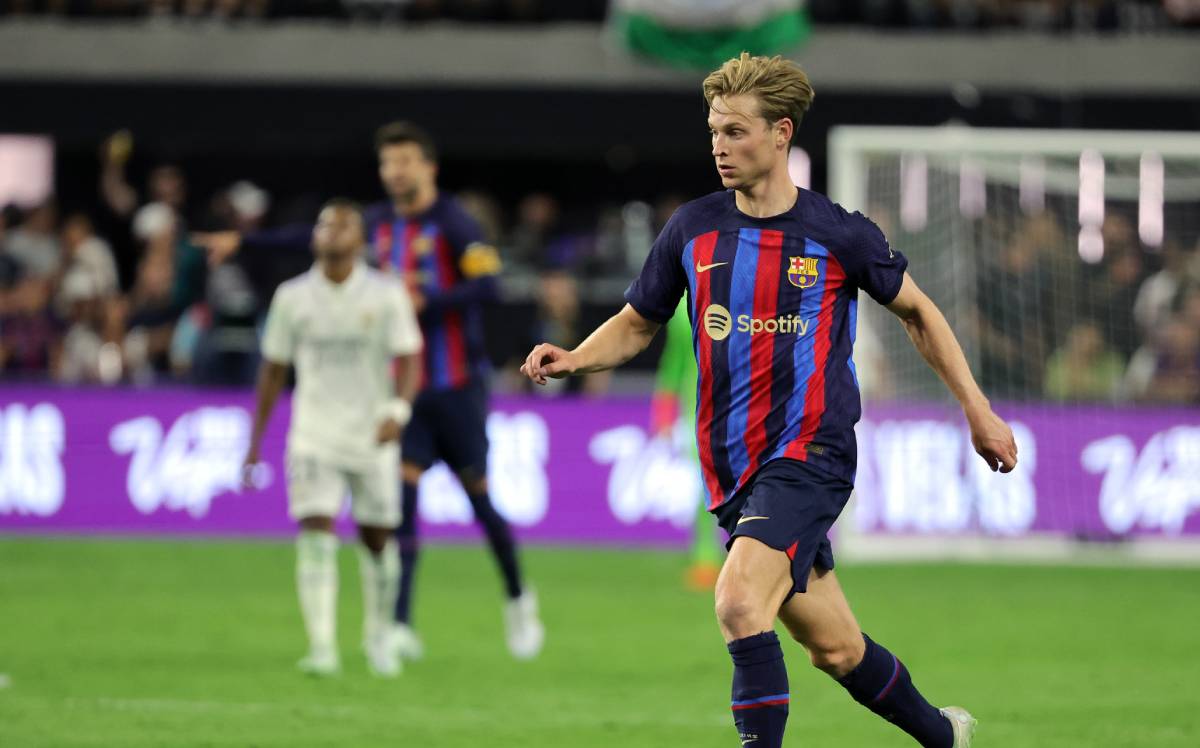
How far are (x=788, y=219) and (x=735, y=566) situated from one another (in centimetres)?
104

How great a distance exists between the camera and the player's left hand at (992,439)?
18.5 ft

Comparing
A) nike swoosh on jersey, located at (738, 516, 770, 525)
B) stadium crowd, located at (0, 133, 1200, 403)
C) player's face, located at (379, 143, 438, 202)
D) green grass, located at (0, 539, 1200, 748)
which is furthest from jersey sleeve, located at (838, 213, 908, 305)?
stadium crowd, located at (0, 133, 1200, 403)

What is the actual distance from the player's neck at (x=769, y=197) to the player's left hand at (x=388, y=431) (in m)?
3.63

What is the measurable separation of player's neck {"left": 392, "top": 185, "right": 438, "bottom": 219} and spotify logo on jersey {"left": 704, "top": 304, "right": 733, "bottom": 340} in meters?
4.63

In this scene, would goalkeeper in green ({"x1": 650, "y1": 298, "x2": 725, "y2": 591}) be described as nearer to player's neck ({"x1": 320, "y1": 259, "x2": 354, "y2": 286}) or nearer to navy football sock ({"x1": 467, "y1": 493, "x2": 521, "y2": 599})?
navy football sock ({"x1": 467, "y1": 493, "x2": 521, "y2": 599})

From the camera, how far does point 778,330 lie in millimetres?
5789

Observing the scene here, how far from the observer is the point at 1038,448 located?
1578 cm

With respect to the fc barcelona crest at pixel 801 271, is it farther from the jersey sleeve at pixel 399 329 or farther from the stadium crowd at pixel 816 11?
the stadium crowd at pixel 816 11

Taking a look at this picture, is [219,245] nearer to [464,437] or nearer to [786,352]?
[464,437]

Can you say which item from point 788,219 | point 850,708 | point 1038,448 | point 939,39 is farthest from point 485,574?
point 939,39

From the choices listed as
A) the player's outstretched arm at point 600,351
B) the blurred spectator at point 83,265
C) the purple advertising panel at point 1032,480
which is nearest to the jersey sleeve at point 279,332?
the player's outstretched arm at point 600,351

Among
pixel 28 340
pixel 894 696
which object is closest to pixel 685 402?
pixel 28 340

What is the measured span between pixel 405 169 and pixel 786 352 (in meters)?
4.65

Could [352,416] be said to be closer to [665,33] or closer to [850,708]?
[850,708]
